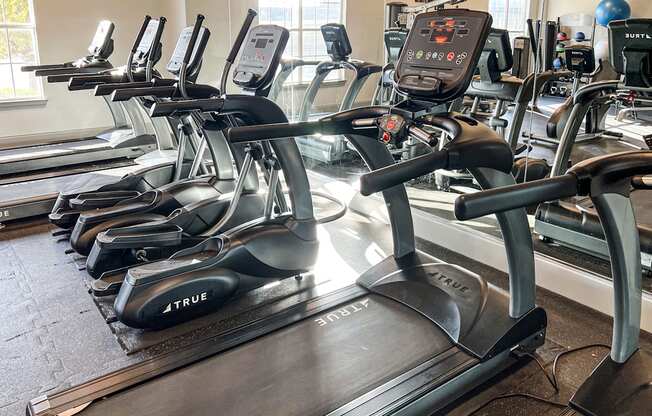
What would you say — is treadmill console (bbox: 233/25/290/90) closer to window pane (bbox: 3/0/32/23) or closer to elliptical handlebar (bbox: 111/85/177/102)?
elliptical handlebar (bbox: 111/85/177/102)

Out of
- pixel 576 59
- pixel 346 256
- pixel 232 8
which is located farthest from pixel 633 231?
pixel 232 8

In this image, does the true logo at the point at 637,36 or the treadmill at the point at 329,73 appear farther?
the treadmill at the point at 329,73

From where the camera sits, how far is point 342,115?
267 cm

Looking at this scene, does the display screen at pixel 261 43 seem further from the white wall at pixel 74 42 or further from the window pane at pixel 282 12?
the white wall at pixel 74 42

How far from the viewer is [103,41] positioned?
5.70m

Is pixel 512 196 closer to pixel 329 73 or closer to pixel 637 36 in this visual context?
pixel 637 36

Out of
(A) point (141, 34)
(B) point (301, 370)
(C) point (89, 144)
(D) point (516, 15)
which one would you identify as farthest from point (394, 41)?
(C) point (89, 144)

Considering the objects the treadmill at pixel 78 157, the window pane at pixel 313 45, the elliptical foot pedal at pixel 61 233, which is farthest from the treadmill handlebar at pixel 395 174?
the window pane at pixel 313 45

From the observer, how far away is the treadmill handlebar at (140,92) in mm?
3595

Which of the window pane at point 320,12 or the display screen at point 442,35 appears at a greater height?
the window pane at point 320,12

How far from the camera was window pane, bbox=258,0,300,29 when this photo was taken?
17.3 feet

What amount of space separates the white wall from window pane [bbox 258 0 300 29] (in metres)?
1.50

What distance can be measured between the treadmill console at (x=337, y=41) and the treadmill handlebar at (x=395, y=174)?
319cm

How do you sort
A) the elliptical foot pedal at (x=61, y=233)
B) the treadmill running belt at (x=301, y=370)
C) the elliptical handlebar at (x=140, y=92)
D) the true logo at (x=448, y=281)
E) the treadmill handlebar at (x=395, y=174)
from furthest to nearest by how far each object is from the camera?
the elliptical foot pedal at (x=61, y=233), the elliptical handlebar at (x=140, y=92), the true logo at (x=448, y=281), the treadmill running belt at (x=301, y=370), the treadmill handlebar at (x=395, y=174)
